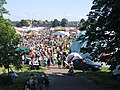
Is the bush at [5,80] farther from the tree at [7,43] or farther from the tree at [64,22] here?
the tree at [64,22]

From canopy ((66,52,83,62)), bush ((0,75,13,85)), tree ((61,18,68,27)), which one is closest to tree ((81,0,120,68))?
bush ((0,75,13,85))

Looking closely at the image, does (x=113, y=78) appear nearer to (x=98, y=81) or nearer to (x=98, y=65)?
(x=98, y=81)

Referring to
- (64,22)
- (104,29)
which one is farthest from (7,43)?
(64,22)

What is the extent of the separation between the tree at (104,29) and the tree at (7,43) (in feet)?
14.9

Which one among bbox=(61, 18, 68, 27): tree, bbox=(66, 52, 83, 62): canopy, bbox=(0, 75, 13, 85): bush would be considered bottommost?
bbox=(0, 75, 13, 85): bush

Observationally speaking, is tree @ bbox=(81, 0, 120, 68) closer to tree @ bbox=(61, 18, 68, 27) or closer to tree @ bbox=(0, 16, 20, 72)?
tree @ bbox=(0, 16, 20, 72)

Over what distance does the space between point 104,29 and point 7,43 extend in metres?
5.74

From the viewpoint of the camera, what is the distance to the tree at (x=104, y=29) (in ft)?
70.5

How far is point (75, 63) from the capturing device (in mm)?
35938

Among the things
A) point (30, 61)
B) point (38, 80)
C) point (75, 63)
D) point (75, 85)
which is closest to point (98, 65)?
point (75, 63)

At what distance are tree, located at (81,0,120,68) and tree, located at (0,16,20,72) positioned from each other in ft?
14.9

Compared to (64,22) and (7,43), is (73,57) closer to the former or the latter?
(7,43)

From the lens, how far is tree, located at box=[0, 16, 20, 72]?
880 inches

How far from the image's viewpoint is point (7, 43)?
2261 cm
